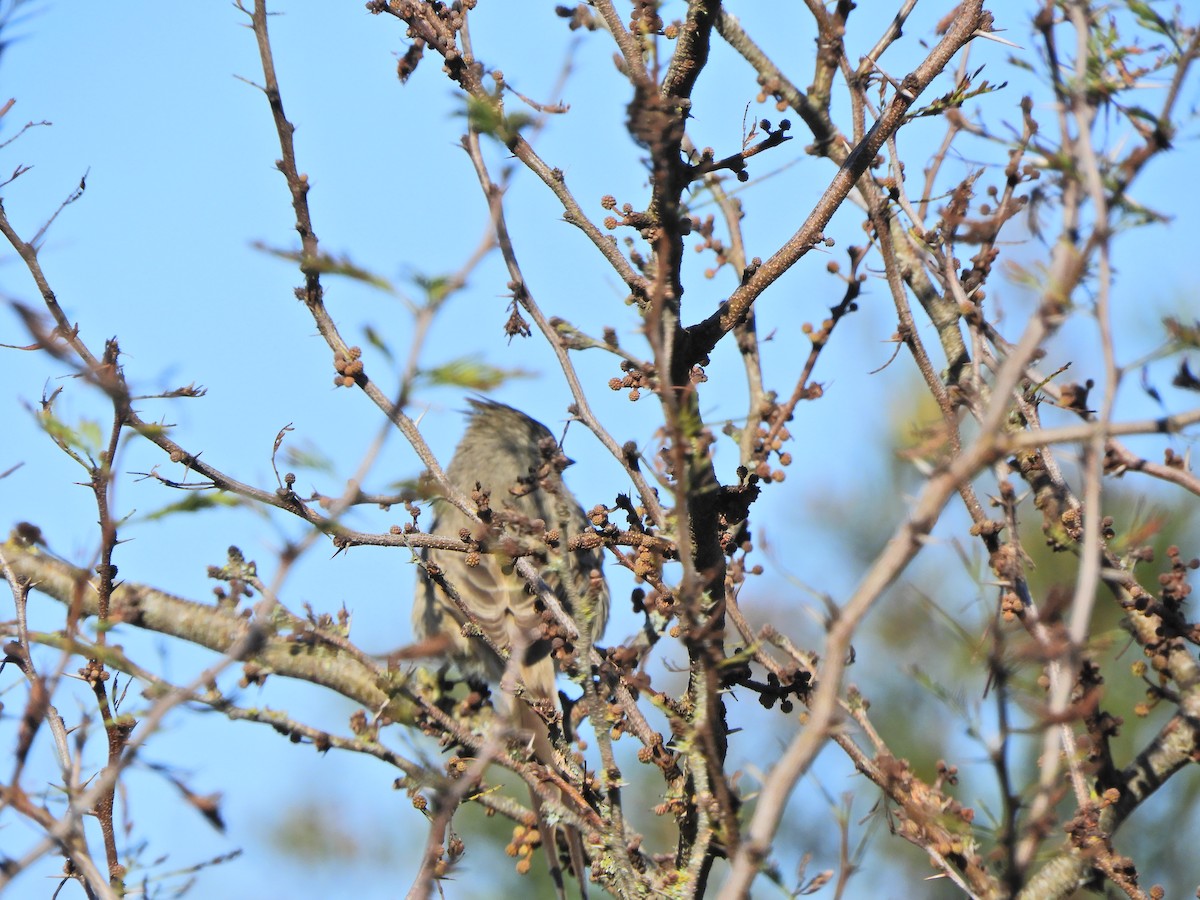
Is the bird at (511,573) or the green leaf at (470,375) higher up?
the bird at (511,573)

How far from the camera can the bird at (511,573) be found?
3271mm

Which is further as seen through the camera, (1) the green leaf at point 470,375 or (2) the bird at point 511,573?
(2) the bird at point 511,573

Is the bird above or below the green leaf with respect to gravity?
above

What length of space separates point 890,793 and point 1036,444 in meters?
1.41

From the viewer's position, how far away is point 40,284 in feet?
10.6

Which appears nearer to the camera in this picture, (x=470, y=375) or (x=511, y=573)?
(x=470, y=375)

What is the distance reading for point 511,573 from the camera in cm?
352

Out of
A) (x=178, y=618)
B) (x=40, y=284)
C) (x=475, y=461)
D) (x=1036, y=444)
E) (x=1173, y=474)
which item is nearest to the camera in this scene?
(x=1036, y=444)

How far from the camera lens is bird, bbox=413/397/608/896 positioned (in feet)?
10.7

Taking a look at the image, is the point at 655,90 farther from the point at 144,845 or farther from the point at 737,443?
the point at 737,443

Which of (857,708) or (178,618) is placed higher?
(178,618)

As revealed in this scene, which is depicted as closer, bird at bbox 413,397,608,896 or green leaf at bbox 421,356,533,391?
green leaf at bbox 421,356,533,391

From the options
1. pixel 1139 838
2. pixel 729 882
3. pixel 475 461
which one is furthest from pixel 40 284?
pixel 1139 838

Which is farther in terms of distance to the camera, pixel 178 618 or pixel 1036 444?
pixel 178 618
